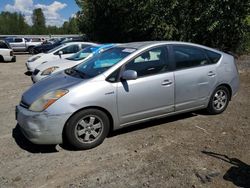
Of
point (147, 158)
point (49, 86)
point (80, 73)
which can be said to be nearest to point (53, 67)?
point (80, 73)

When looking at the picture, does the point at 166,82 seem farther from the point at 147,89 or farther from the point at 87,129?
the point at 87,129

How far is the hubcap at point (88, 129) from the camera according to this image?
493cm

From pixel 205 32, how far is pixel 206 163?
38.3 feet

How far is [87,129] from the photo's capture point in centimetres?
497

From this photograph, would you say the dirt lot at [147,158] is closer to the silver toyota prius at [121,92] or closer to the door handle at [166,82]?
the silver toyota prius at [121,92]

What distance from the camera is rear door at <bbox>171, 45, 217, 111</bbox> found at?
5.82 meters

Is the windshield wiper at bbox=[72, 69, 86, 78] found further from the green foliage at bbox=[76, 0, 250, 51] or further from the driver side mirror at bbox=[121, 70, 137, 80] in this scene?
the green foliage at bbox=[76, 0, 250, 51]

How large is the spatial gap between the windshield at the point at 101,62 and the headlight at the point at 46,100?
636mm

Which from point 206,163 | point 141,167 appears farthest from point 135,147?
point 206,163

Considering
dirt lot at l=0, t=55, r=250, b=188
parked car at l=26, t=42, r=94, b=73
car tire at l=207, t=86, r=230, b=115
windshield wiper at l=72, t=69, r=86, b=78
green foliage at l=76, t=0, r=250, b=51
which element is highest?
green foliage at l=76, t=0, r=250, b=51

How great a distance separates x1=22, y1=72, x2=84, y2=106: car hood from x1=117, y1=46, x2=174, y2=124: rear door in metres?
0.75

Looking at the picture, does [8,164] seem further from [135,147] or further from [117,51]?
[117,51]

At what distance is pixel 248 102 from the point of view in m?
7.61

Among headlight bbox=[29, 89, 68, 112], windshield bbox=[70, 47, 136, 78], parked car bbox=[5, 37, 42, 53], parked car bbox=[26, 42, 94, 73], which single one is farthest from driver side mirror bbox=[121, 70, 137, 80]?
parked car bbox=[5, 37, 42, 53]
